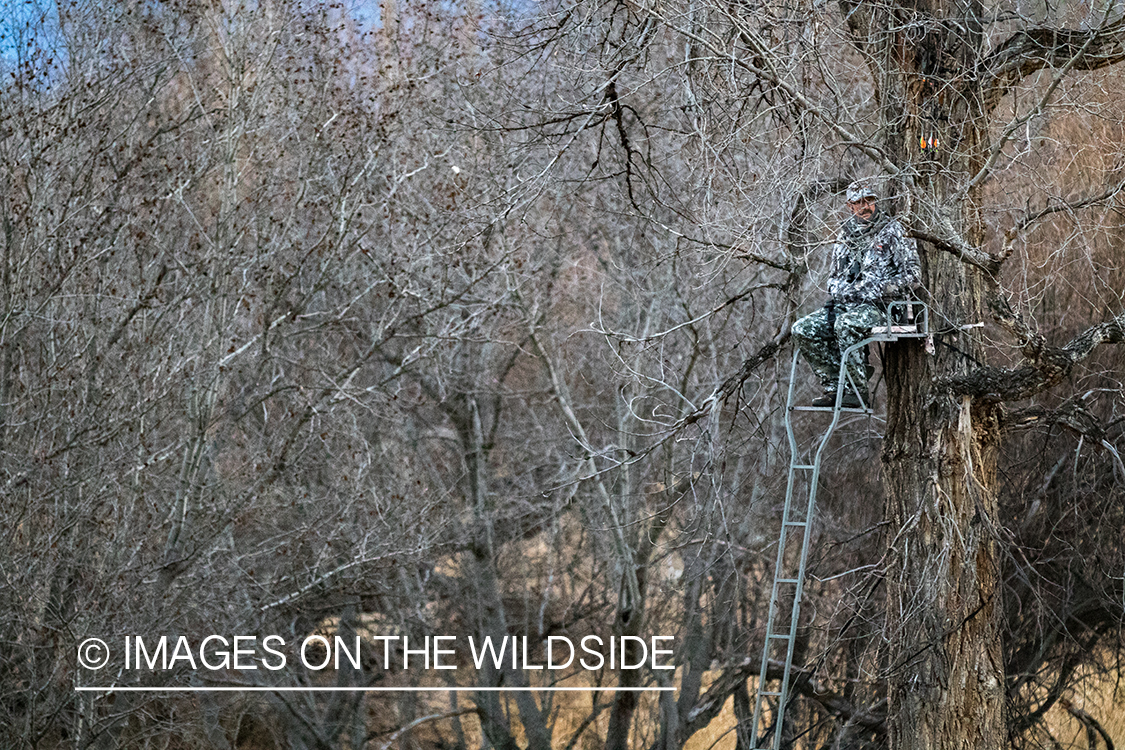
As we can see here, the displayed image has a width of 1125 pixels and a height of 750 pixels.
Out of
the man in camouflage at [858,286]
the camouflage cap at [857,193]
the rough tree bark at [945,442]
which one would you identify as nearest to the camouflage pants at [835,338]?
the man in camouflage at [858,286]

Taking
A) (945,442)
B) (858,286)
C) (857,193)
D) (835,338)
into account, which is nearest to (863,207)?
(857,193)

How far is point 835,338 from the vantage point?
7277 mm

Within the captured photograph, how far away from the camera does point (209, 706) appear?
43.4 ft

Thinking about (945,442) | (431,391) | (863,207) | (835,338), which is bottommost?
(945,442)

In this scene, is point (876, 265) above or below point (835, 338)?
above

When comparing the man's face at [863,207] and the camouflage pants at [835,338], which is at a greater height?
the man's face at [863,207]

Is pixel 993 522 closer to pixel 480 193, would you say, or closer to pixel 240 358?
pixel 480 193

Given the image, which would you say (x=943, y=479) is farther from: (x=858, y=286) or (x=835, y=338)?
(x=858, y=286)

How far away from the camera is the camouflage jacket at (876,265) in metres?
6.63

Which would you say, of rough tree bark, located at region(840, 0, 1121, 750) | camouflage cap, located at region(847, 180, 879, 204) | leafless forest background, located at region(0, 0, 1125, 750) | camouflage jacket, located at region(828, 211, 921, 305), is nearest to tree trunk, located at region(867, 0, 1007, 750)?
rough tree bark, located at region(840, 0, 1121, 750)

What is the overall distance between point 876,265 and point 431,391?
8.28m

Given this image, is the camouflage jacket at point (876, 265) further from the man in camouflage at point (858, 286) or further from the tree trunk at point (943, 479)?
the tree trunk at point (943, 479)

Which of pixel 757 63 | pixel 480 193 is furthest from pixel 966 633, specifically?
pixel 480 193

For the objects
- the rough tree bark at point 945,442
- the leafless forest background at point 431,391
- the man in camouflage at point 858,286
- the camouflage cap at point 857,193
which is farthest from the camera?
the leafless forest background at point 431,391
